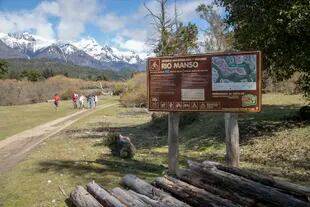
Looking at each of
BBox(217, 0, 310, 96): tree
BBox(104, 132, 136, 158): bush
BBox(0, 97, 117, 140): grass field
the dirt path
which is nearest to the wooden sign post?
BBox(104, 132, 136, 158): bush

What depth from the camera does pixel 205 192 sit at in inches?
362

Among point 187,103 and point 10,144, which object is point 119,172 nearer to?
point 187,103

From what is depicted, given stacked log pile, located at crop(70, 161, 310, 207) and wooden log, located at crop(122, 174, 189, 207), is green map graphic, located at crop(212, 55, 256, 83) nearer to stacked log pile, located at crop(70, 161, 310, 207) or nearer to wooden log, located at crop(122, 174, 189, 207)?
stacked log pile, located at crop(70, 161, 310, 207)

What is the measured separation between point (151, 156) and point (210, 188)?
8024 mm

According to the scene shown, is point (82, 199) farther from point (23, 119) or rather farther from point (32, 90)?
point (32, 90)

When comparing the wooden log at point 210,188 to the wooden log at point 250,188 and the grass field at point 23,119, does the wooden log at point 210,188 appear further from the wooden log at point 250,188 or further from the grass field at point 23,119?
the grass field at point 23,119

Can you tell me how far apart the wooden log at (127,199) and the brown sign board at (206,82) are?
357cm

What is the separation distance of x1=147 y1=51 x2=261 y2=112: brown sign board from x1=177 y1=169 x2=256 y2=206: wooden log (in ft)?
7.81

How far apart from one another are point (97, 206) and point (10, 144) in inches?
543

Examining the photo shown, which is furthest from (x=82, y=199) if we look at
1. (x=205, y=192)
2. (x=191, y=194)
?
(x=205, y=192)

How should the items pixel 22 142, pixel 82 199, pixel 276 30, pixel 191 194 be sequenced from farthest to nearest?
pixel 22 142 < pixel 276 30 < pixel 82 199 < pixel 191 194

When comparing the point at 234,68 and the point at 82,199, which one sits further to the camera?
the point at 234,68

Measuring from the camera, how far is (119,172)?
14.1 meters

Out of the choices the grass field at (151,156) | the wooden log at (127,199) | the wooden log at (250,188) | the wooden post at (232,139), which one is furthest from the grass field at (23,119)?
the wooden log at (250,188)
